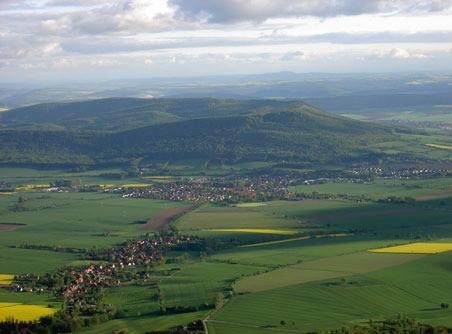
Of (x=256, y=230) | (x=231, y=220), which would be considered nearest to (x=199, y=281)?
(x=256, y=230)

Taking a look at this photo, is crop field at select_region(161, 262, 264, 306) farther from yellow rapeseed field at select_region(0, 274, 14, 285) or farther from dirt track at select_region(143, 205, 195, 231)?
dirt track at select_region(143, 205, 195, 231)

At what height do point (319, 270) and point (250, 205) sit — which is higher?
point (319, 270)

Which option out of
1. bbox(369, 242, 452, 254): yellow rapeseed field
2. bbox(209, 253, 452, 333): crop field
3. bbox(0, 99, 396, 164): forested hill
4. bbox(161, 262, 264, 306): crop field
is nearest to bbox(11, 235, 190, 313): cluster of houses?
bbox(161, 262, 264, 306): crop field

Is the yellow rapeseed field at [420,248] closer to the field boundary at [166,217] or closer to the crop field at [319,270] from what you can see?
the crop field at [319,270]

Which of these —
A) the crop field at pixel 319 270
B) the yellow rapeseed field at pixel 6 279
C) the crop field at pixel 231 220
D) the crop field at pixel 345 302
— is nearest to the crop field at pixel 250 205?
the crop field at pixel 231 220

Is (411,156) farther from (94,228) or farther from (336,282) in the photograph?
(336,282)

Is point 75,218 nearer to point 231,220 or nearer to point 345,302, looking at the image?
point 231,220
